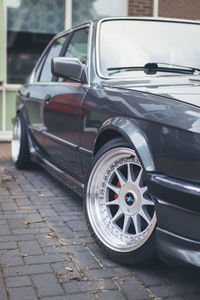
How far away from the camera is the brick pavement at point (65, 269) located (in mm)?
2467

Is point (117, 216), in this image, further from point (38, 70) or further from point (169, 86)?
point (38, 70)

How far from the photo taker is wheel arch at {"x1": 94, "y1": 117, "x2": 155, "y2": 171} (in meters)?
2.49

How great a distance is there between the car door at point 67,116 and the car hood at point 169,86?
0.51m

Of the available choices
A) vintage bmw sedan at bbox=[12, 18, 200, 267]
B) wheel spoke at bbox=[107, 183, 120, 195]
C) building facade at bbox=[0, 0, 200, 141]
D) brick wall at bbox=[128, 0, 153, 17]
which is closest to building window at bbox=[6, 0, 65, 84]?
building facade at bbox=[0, 0, 200, 141]

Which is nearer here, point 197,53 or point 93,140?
point 93,140

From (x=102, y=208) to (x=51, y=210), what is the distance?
3.66 ft

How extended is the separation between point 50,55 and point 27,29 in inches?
166

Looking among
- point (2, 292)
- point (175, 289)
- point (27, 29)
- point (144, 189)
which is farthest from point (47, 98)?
point (27, 29)

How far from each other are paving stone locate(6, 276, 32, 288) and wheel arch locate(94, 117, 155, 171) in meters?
0.93

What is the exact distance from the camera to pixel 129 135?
8.72 ft

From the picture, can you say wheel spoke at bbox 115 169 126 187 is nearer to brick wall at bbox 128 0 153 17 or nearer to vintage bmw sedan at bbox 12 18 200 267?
vintage bmw sedan at bbox 12 18 200 267

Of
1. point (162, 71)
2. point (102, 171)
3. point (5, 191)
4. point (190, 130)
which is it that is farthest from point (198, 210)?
point (5, 191)

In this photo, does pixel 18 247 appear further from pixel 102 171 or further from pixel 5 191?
pixel 5 191

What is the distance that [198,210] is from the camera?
2211 mm
